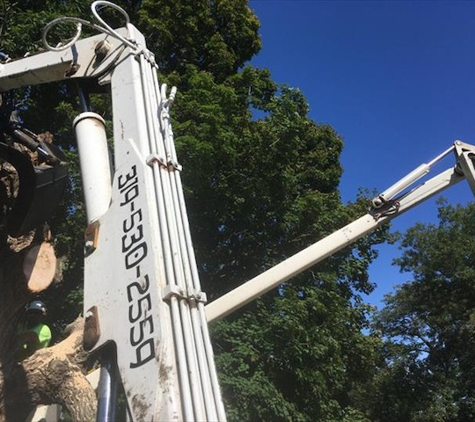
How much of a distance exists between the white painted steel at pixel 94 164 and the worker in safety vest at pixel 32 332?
254cm

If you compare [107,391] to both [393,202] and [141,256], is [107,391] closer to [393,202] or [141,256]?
[141,256]

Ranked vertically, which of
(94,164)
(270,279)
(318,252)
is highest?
(94,164)

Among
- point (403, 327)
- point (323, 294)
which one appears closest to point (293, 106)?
point (323, 294)

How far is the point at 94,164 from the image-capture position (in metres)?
2.95

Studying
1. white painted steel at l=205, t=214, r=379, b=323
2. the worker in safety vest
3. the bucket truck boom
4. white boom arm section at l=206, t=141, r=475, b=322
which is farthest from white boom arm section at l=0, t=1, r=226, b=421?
the worker in safety vest

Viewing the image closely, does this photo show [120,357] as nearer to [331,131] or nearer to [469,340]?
[331,131]

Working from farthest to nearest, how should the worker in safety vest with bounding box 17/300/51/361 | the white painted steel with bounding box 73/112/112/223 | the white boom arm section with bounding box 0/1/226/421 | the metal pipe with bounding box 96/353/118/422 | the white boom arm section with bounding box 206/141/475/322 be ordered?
the worker in safety vest with bounding box 17/300/51/361 < the white boom arm section with bounding box 206/141/475/322 < the white painted steel with bounding box 73/112/112/223 < the metal pipe with bounding box 96/353/118/422 < the white boom arm section with bounding box 0/1/226/421

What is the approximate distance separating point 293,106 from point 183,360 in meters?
8.88

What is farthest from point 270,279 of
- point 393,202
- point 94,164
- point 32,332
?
point 32,332

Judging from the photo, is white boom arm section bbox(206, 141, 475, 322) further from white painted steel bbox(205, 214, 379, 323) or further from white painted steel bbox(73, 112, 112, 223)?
white painted steel bbox(73, 112, 112, 223)

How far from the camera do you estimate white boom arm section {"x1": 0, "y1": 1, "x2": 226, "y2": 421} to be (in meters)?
1.97

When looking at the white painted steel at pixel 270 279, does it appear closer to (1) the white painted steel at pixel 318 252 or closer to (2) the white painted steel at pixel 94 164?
(1) the white painted steel at pixel 318 252

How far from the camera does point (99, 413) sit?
2.19 meters

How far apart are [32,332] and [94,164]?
292 centimetres
